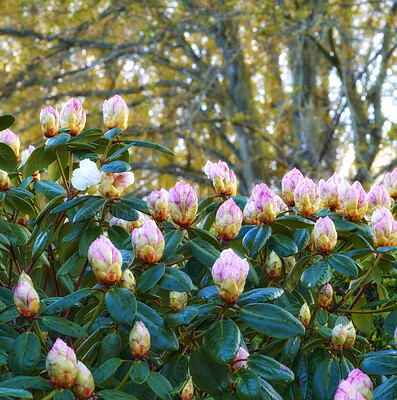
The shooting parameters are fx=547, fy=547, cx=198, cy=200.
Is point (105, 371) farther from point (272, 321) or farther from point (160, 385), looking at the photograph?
point (272, 321)

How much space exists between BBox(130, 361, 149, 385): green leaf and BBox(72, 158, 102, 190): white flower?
376 millimetres

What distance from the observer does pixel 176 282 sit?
888mm

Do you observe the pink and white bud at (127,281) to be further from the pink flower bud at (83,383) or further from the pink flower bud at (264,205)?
the pink flower bud at (264,205)

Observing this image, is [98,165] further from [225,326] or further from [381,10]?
[381,10]

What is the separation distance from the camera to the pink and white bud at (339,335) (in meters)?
0.93

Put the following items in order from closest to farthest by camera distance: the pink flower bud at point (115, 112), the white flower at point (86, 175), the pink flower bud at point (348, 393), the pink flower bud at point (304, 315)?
the pink flower bud at point (348, 393) < the pink flower bud at point (304, 315) < the white flower at point (86, 175) < the pink flower bud at point (115, 112)

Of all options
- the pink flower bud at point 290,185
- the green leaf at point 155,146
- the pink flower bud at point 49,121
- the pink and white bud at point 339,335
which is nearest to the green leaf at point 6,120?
the pink flower bud at point 49,121

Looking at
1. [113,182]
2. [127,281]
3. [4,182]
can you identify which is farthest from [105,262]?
[4,182]

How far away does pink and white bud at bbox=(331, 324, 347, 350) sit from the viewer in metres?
0.93

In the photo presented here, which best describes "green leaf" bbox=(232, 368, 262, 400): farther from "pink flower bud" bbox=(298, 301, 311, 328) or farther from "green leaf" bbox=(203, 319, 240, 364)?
"pink flower bud" bbox=(298, 301, 311, 328)

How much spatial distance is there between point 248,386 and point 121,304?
23 centimetres

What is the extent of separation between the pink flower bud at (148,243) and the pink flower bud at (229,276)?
0.12m

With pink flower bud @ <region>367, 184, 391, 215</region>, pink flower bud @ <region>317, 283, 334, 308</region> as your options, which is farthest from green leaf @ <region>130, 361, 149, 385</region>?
pink flower bud @ <region>367, 184, 391, 215</region>

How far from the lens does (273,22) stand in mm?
6488
